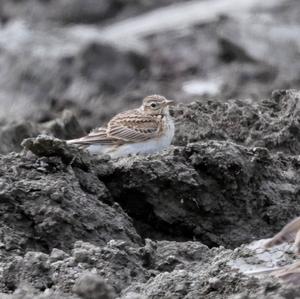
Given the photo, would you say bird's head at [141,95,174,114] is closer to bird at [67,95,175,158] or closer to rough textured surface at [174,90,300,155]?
bird at [67,95,175,158]

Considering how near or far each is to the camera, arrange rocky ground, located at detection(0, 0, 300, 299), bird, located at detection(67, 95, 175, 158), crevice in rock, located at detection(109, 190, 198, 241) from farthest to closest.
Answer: bird, located at detection(67, 95, 175, 158)
crevice in rock, located at detection(109, 190, 198, 241)
rocky ground, located at detection(0, 0, 300, 299)

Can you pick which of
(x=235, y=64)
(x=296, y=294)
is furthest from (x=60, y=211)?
(x=235, y=64)

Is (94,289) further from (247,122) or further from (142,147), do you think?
(142,147)

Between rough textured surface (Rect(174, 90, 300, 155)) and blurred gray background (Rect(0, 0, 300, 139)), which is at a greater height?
blurred gray background (Rect(0, 0, 300, 139))

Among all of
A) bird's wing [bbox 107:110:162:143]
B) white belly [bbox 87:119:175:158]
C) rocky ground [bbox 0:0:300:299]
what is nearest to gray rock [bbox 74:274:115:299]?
rocky ground [bbox 0:0:300:299]

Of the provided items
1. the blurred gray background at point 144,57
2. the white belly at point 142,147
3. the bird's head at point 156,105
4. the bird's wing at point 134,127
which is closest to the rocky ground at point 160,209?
the white belly at point 142,147

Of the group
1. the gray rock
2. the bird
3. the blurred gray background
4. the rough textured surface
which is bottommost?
the gray rock
